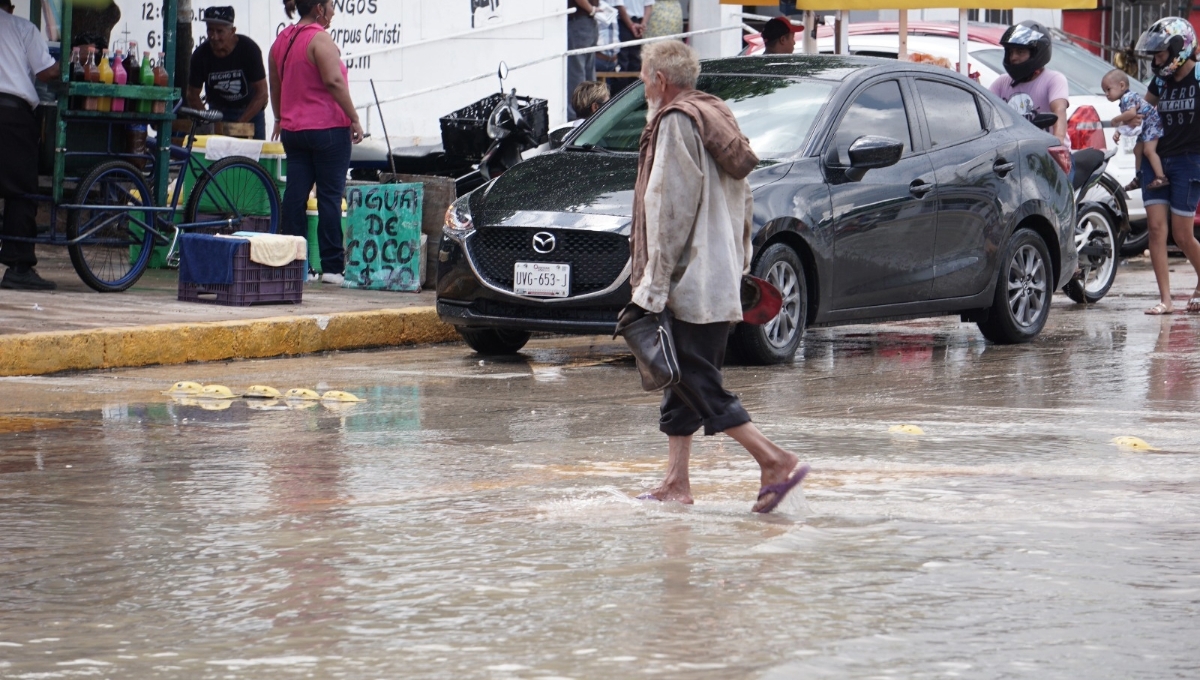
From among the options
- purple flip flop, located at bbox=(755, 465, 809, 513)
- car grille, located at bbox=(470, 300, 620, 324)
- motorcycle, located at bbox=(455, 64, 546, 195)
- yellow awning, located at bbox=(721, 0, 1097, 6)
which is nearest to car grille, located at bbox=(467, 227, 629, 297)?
car grille, located at bbox=(470, 300, 620, 324)

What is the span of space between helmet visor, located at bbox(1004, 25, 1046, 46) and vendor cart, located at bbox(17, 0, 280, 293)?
5.56 metres

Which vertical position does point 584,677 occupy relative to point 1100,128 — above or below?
below

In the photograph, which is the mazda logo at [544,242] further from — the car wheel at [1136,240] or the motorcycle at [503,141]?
the car wheel at [1136,240]

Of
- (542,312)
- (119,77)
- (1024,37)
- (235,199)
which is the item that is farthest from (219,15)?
(542,312)

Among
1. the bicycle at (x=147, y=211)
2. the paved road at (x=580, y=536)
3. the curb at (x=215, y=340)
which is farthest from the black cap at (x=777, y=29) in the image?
the paved road at (x=580, y=536)

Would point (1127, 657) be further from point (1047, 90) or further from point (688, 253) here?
point (1047, 90)

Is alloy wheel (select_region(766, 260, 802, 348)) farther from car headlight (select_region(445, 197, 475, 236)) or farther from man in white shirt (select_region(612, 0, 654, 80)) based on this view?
man in white shirt (select_region(612, 0, 654, 80))

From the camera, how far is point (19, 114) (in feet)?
40.3

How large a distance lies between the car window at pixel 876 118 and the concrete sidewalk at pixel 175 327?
9.19 ft

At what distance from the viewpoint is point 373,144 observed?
1683cm

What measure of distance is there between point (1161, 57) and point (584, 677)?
33.8ft

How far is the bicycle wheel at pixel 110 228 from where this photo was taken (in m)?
12.4

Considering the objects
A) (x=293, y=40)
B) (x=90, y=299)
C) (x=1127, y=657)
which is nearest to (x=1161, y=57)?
(x=293, y=40)

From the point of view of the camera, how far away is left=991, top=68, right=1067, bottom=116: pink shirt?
1477 centimetres
